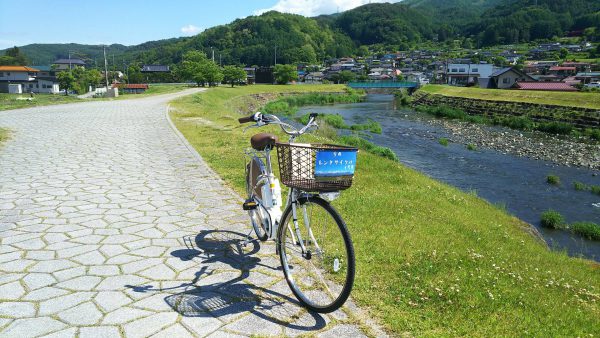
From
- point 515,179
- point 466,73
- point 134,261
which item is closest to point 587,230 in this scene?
point 515,179

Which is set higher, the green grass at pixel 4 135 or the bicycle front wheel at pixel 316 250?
the green grass at pixel 4 135

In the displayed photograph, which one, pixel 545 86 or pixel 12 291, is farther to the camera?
pixel 545 86

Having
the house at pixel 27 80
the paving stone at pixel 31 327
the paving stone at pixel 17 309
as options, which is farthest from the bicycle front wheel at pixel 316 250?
the house at pixel 27 80

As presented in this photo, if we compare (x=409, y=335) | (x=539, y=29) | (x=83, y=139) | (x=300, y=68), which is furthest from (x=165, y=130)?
(x=539, y=29)

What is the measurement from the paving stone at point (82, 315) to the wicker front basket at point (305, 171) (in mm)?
2103

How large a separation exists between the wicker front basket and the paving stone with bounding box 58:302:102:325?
82.8 inches

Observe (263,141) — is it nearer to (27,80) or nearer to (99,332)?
(99,332)

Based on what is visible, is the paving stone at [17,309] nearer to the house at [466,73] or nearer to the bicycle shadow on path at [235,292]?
the bicycle shadow on path at [235,292]

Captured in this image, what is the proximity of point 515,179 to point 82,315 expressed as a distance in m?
18.7

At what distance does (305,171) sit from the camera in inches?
139

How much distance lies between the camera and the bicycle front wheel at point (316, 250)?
11.5 feet

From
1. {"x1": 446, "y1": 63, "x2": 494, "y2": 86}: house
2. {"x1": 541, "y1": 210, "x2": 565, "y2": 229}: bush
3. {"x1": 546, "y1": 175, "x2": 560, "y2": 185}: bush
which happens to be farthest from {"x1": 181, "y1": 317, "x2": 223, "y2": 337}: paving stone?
{"x1": 446, "y1": 63, "x2": 494, "y2": 86}: house

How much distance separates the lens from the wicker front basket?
135 inches

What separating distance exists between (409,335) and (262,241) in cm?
246
